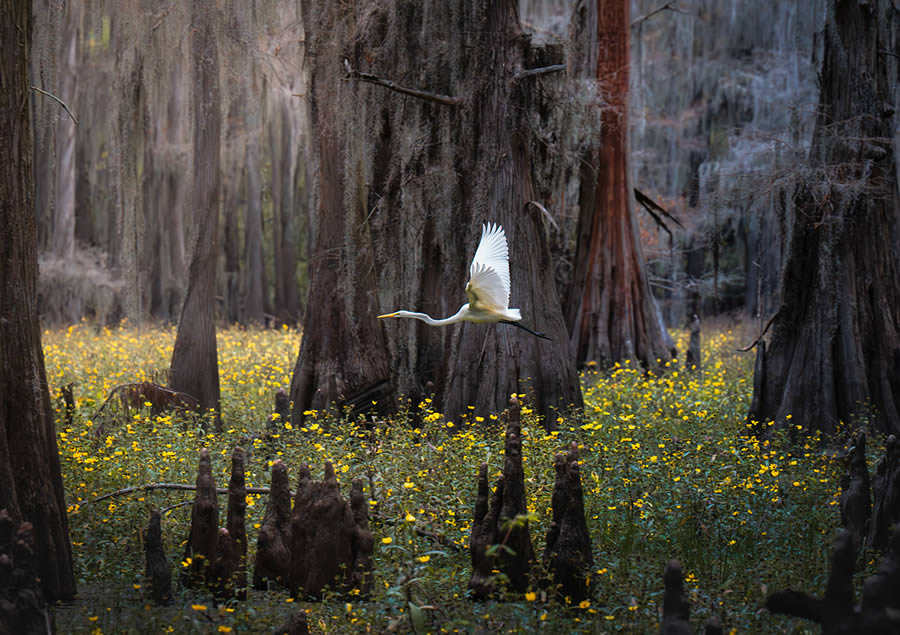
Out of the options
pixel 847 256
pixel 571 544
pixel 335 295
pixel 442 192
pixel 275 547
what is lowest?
pixel 275 547

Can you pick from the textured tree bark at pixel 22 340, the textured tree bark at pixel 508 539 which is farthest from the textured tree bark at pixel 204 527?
the textured tree bark at pixel 508 539

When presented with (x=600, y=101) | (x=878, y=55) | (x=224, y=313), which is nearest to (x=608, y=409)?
(x=878, y=55)

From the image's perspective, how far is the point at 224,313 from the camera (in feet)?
85.1

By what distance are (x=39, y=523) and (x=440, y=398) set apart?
5.76m

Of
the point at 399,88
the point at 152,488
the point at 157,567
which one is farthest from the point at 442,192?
the point at 157,567

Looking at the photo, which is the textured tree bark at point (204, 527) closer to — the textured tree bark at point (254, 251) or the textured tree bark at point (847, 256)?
the textured tree bark at point (847, 256)

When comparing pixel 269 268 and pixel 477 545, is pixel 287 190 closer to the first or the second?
pixel 269 268

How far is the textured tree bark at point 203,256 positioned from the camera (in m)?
9.31

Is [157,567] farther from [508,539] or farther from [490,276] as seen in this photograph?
[490,276]

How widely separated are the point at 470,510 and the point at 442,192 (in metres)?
4.87

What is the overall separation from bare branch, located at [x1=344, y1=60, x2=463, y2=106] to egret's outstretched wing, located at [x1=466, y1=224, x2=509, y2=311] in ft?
6.80

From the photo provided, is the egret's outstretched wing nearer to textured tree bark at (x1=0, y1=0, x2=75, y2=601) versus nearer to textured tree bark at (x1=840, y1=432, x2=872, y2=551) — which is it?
textured tree bark at (x1=840, y1=432, x2=872, y2=551)

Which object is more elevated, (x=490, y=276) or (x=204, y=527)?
(x=490, y=276)

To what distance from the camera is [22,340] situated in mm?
4297
